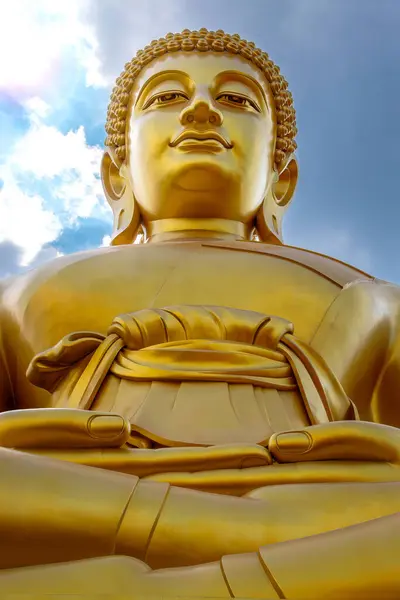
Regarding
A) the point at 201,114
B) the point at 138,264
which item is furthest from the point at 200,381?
the point at 201,114

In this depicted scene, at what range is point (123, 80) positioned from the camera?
4391mm

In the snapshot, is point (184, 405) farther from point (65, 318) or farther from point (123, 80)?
point (123, 80)

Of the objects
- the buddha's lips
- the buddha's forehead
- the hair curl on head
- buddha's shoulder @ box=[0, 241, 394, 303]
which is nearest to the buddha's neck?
buddha's shoulder @ box=[0, 241, 394, 303]

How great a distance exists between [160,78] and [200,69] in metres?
0.20

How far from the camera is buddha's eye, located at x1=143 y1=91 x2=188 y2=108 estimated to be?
4.08m

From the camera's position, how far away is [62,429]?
2.09 metres

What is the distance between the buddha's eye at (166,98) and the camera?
4082mm

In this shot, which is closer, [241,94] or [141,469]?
[141,469]

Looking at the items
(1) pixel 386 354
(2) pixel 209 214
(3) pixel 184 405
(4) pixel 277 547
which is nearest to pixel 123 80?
(2) pixel 209 214

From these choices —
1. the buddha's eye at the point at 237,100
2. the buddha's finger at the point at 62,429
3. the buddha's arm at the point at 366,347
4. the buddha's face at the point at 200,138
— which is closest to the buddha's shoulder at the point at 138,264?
the buddha's arm at the point at 366,347

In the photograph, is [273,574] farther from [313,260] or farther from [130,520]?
[313,260]

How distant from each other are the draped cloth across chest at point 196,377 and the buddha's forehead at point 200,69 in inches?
63.6

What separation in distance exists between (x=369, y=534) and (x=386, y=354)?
177 cm

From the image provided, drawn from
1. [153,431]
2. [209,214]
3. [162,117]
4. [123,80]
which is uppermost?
[123,80]
